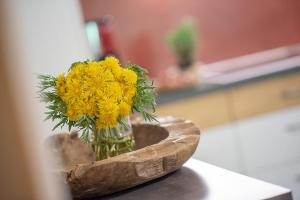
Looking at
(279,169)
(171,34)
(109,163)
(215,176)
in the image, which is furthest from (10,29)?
(171,34)

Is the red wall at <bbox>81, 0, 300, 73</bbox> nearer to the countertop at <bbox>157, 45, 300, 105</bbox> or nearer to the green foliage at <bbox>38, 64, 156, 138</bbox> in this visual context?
the countertop at <bbox>157, 45, 300, 105</bbox>

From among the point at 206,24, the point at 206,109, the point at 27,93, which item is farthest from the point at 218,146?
the point at 27,93

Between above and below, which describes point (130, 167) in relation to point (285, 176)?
above

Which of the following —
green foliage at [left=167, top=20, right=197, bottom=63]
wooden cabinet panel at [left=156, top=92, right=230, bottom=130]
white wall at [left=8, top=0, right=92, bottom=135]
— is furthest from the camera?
green foliage at [left=167, top=20, right=197, bottom=63]

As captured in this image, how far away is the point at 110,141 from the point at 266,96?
164cm

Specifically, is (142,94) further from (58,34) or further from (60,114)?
(58,34)

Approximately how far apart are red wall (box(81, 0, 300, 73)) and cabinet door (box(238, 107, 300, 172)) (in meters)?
0.69

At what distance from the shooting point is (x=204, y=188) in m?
0.98

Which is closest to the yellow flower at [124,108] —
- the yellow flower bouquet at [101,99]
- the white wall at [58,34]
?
the yellow flower bouquet at [101,99]

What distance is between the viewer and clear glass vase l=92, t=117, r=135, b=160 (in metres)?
1.12

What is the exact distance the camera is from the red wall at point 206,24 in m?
2.98

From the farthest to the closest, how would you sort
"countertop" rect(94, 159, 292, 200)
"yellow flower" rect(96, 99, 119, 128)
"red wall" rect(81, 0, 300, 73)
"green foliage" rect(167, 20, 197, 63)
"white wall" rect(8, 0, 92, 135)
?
"red wall" rect(81, 0, 300, 73)
"green foliage" rect(167, 20, 197, 63)
"white wall" rect(8, 0, 92, 135)
"yellow flower" rect(96, 99, 119, 128)
"countertop" rect(94, 159, 292, 200)

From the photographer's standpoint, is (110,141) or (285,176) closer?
(110,141)

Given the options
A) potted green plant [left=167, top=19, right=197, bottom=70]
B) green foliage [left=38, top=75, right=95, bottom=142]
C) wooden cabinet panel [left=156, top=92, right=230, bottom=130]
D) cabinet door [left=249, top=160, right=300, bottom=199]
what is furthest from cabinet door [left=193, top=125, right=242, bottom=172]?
green foliage [left=38, top=75, right=95, bottom=142]
